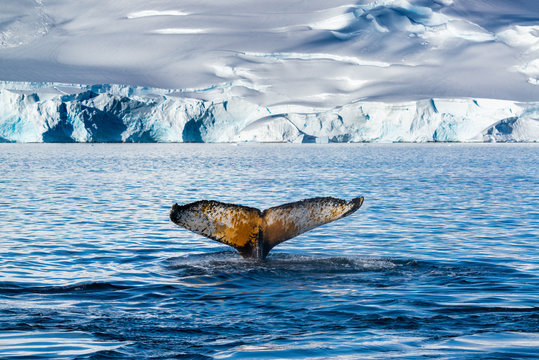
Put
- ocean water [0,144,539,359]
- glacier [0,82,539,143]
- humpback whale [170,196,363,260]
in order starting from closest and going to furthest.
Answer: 1. ocean water [0,144,539,359]
2. humpback whale [170,196,363,260]
3. glacier [0,82,539,143]

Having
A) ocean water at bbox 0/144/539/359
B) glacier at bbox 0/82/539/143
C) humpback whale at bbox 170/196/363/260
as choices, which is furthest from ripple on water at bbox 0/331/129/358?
glacier at bbox 0/82/539/143

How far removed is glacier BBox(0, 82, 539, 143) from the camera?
16175 cm

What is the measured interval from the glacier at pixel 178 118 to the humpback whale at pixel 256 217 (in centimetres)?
15391

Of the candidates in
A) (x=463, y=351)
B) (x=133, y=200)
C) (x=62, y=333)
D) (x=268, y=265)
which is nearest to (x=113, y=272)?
(x=268, y=265)

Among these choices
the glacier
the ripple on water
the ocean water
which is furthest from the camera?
the glacier

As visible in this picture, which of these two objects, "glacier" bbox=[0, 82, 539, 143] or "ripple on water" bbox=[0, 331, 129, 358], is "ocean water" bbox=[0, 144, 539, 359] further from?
"glacier" bbox=[0, 82, 539, 143]

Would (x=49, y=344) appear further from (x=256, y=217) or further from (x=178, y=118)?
(x=178, y=118)

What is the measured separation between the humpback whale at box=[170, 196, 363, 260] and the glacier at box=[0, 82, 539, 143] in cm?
15391

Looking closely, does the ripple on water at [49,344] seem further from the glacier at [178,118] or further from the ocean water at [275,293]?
the glacier at [178,118]

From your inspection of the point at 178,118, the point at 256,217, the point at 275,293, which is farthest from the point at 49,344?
the point at 178,118

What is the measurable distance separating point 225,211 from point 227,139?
179m

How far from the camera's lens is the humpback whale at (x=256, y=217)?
32.2 ft

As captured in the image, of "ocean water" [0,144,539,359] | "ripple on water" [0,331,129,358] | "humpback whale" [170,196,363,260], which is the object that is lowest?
"ocean water" [0,144,539,359]

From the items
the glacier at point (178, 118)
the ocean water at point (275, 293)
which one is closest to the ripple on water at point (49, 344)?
the ocean water at point (275, 293)
